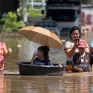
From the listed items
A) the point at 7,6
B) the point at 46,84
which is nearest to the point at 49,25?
the point at 7,6

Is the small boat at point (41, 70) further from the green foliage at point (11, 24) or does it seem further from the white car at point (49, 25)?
the white car at point (49, 25)

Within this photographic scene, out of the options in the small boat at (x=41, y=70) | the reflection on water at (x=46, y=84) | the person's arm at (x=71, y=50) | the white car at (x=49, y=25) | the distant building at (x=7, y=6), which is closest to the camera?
the reflection on water at (x=46, y=84)

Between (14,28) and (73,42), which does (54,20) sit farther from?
(73,42)

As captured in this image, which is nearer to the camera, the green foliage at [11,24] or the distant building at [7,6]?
the green foliage at [11,24]

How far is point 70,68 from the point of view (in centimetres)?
1478

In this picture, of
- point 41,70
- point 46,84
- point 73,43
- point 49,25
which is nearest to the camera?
point 46,84

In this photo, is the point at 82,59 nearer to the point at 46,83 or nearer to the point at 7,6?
the point at 46,83

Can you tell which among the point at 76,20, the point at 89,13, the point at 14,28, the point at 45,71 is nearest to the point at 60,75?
the point at 45,71

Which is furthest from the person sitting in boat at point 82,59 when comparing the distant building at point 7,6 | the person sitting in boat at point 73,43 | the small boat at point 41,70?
the distant building at point 7,6

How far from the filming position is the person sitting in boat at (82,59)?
14.2 metres

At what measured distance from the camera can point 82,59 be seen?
14.5 metres

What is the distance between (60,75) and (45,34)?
47.1 inches

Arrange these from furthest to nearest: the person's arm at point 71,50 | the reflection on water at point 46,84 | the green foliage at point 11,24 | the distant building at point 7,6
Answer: the distant building at point 7,6
the green foliage at point 11,24
the person's arm at point 71,50
the reflection on water at point 46,84

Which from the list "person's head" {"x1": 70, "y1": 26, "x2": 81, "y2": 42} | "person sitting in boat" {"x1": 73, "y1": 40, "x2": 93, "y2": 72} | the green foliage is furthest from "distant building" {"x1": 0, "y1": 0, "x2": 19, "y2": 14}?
"person's head" {"x1": 70, "y1": 26, "x2": 81, "y2": 42}
